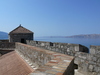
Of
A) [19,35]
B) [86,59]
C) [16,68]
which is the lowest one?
[16,68]

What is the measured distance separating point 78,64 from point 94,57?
0.82 m

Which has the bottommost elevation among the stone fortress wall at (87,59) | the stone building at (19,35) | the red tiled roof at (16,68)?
the red tiled roof at (16,68)

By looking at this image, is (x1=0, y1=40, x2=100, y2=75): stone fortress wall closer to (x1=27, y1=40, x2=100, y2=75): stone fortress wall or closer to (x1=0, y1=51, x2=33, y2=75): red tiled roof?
(x1=27, y1=40, x2=100, y2=75): stone fortress wall

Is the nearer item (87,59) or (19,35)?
(87,59)

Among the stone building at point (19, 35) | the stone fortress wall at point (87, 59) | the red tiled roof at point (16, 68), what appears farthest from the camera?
the stone building at point (19, 35)

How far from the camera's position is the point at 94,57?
3.88 meters

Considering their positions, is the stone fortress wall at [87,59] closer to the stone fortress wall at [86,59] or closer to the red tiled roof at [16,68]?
the stone fortress wall at [86,59]

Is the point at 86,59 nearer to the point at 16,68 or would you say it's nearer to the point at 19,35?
the point at 16,68

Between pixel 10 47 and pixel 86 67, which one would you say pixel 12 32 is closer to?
pixel 10 47

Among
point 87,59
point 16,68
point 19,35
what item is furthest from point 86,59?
point 19,35

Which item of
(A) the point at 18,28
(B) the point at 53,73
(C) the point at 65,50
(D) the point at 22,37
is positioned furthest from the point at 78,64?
(A) the point at 18,28

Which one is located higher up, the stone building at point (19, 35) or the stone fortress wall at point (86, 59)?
the stone building at point (19, 35)

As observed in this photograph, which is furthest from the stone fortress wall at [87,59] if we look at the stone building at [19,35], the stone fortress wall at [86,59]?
the stone building at [19,35]

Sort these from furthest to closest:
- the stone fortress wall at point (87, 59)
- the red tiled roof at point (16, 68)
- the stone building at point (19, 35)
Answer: the stone building at point (19, 35) < the red tiled roof at point (16, 68) < the stone fortress wall at point (87, 59)
